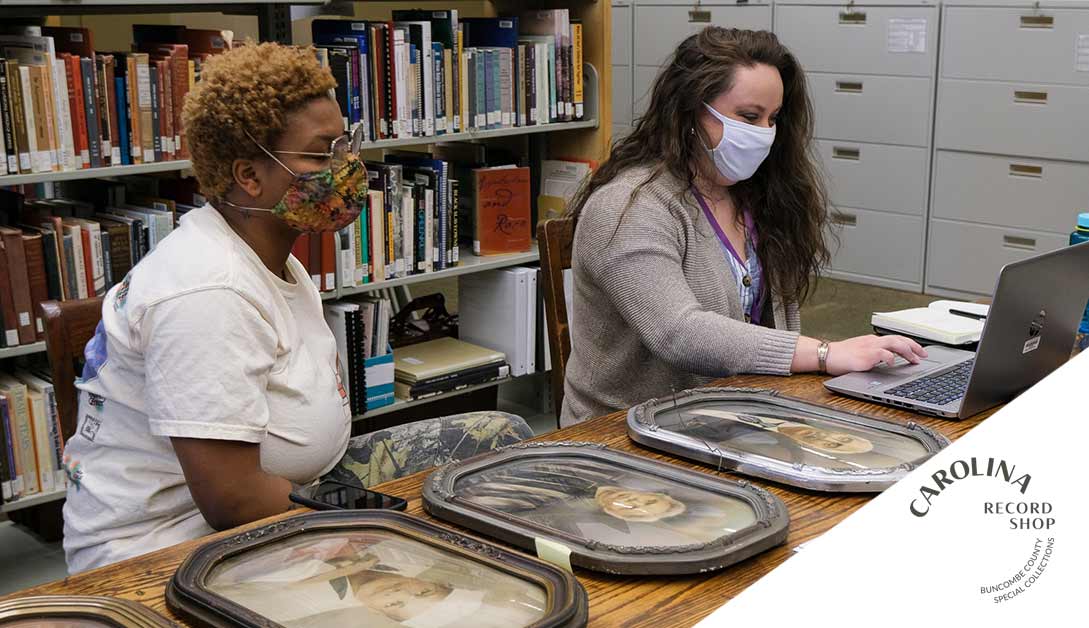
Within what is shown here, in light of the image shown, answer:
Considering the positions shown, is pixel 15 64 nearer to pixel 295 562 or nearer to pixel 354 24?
pixel 354 24

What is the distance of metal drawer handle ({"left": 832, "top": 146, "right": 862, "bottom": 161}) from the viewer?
17.1 feet

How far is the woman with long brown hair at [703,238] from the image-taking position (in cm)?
174

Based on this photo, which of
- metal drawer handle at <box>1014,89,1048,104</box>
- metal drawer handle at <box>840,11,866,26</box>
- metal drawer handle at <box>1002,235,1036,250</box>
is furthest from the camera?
metal drawer handle at <box>840,11,866,26</box>

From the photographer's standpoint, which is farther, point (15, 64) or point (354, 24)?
point (354, 24)

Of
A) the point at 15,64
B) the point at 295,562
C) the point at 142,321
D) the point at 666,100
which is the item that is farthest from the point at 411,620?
the point at 15,64

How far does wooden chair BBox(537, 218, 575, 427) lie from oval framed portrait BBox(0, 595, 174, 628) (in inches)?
46.3

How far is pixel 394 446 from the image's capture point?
182cm

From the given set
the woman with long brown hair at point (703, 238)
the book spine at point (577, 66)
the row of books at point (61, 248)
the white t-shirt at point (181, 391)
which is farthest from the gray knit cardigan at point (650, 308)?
the book spine at point (577, 66)

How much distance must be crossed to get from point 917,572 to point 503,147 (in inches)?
132

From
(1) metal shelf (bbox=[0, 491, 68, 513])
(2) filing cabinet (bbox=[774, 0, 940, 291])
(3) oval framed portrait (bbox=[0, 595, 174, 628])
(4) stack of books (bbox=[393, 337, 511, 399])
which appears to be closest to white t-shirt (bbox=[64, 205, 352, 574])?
(3) oval framed portrait (bbox=[0, 595, 174, 628])

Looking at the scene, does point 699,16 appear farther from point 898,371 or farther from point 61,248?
point 898,371

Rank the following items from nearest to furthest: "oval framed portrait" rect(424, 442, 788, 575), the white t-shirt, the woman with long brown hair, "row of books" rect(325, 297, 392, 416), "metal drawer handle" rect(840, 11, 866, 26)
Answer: "oval framed portrait" rect(424, 442, 788, 575) → the white t-shirt → the woman with long brown hair → "row of books" rect(325, 297, 392, 416) → "metal drawer handle" rect(840, 11, 866, 26)

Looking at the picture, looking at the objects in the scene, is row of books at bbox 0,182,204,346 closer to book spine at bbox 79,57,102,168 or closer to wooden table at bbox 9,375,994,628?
book spine at bbox 79,57,102,168

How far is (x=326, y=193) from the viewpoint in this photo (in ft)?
5.17
